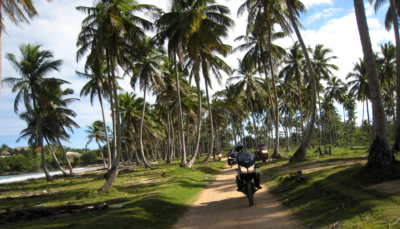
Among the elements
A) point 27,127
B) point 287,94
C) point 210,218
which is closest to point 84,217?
point 210,218

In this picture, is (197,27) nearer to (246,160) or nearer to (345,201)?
(246,160)

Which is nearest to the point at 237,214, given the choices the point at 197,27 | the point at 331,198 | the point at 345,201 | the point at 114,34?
the point at 331,198

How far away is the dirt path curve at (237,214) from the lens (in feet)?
18.7

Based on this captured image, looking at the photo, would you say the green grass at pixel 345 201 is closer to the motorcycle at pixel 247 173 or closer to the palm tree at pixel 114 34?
the motorcycle at pixel 247 173

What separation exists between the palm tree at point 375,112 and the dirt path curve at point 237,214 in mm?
3039

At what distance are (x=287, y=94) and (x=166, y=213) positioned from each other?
118 feet

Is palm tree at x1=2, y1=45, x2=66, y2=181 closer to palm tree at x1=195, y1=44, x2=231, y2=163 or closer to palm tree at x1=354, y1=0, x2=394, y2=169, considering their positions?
palm tree at x1=195, y1=44, x2=231, y2=163

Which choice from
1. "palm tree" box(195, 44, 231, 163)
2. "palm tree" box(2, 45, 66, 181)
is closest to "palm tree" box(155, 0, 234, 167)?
"palm tree" box(195, 44, 231, 163)

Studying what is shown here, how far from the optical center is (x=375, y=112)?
8.23 m

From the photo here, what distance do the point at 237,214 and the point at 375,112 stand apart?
5143 millimetres

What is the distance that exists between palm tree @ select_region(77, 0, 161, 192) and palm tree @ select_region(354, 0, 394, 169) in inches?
410

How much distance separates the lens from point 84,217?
24.1 feet

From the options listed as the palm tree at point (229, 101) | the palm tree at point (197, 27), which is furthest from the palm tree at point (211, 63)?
the palm tree at point (229, 101)

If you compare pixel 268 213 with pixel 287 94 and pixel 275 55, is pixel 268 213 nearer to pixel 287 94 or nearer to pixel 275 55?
pixel 275 55
